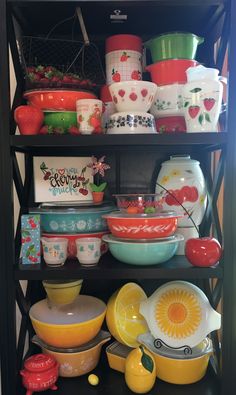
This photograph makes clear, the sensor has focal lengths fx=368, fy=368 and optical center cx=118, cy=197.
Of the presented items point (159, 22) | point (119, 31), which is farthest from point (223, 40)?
point (119, 31)

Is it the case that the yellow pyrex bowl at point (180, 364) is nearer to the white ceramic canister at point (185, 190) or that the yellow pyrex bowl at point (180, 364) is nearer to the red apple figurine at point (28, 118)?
the white ceramic canister at point (185, 190)

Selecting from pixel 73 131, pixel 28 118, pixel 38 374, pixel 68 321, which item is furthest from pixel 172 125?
pixel 38 374

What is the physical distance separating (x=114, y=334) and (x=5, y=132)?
67 cm

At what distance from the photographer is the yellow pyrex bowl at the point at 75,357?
107 centimetres

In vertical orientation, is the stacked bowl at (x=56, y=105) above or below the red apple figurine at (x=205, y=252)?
above

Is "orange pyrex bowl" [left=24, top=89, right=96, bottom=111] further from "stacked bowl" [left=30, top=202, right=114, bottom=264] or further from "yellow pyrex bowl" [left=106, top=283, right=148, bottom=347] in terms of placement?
"yellow pyrex bowl" [left=106, top=283, right=148, bottom=347]

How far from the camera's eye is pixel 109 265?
0.99 m

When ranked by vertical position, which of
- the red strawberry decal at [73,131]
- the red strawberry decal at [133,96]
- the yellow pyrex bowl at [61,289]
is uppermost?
the red strawberry decal at [133,96]

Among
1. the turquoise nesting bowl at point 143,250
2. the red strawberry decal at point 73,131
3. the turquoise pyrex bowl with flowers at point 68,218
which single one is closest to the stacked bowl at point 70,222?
the turquoise pyrex bowl with flowers at point 68,218

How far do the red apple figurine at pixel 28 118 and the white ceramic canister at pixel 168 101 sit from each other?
0.33 m

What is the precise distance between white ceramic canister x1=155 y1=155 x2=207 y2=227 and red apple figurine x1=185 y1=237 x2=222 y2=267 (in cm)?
14

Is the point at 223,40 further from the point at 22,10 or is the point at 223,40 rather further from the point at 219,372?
the point at 219,372

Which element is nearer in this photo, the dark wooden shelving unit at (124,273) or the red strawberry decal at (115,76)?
the dark wooden shelving unit at (124,273)

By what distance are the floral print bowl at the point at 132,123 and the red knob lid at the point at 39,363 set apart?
0.66m
